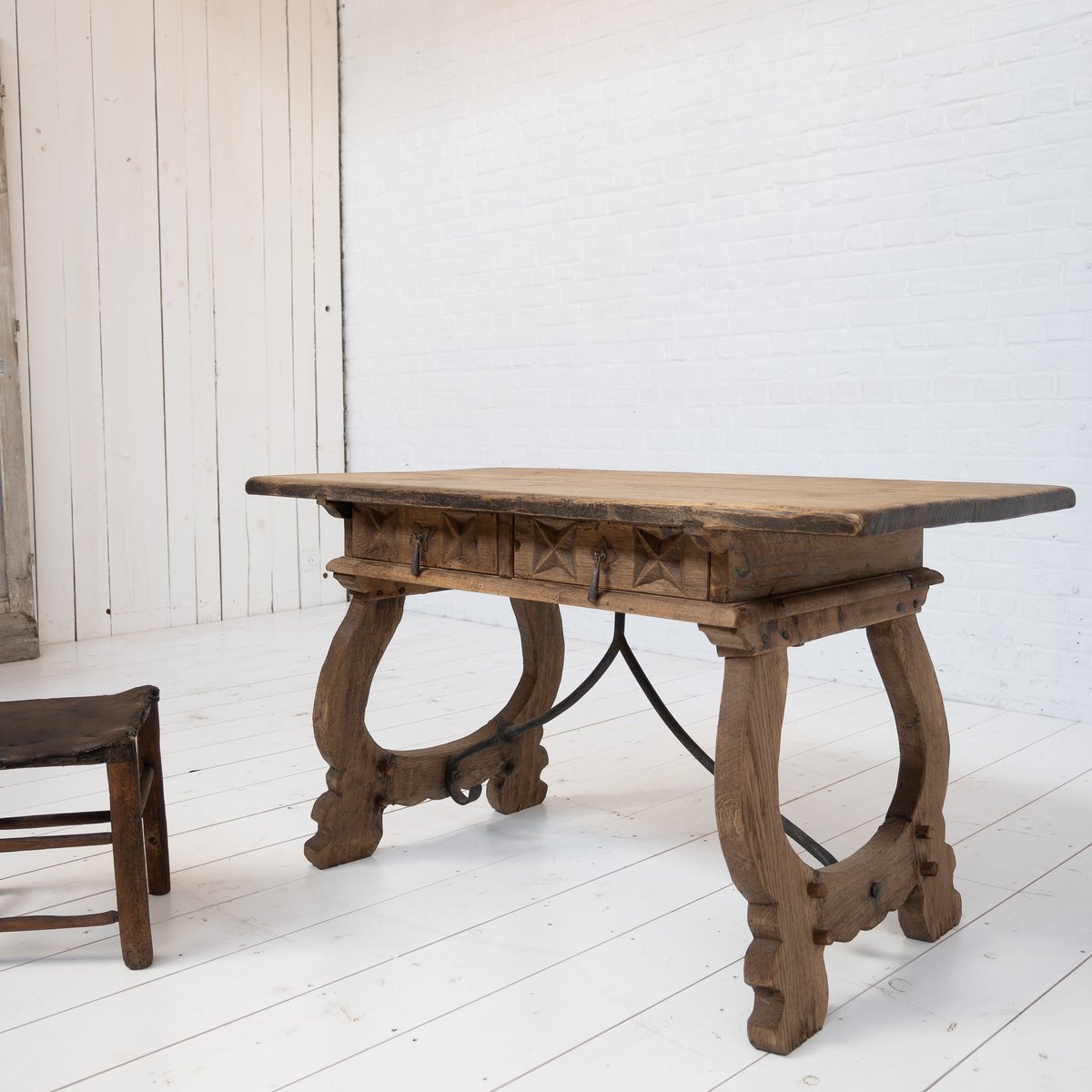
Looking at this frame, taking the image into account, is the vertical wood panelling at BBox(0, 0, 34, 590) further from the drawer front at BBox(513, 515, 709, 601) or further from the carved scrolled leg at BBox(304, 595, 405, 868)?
the drawer front at BBox(513, 515, 709, 601)

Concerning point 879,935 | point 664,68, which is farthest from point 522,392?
point 879,935

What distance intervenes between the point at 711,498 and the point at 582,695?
951 millimetres

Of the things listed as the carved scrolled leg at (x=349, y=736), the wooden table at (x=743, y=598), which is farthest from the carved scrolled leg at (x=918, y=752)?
the carved scrolled leg at (x=349, y=736)

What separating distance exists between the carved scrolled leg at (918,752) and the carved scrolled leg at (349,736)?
3.23 ft

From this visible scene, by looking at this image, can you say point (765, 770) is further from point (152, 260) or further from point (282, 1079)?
point (152, 260)

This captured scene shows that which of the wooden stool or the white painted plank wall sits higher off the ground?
the white painted plank wall

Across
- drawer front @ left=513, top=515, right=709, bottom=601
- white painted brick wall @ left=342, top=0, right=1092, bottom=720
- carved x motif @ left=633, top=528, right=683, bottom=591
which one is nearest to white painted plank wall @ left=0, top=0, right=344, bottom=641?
white painted brick wall @ left=342, top=0, right=1092, bottom=720

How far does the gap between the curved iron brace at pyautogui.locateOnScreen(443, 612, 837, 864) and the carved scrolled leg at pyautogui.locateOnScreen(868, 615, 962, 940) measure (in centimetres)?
17

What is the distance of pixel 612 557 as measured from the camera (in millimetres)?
1809

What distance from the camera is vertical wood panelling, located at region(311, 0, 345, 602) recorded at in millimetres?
5465

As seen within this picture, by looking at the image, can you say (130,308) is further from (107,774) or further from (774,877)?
(774,877)

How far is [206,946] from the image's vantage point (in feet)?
6.50

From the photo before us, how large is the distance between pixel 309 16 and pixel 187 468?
2.26 meters

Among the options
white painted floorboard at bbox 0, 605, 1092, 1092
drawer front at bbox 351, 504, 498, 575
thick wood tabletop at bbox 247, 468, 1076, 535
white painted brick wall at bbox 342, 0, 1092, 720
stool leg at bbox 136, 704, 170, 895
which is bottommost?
white painted floorboard at bbox 0, 605, 1092, 1092
